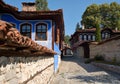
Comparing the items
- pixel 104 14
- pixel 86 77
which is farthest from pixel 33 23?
pixel 104 14

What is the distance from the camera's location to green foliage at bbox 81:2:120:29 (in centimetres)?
6183

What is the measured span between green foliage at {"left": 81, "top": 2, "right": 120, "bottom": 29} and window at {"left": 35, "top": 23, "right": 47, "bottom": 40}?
45121 millimetres

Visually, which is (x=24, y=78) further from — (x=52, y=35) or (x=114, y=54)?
(x=114, y=54)

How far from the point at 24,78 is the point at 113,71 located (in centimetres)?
1604

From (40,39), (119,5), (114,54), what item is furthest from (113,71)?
(119,5)

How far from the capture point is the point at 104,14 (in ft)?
212

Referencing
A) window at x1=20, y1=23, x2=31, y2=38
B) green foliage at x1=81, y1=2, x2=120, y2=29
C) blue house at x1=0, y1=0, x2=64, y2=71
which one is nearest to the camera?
blue house at x1=0, y1=0, x2=64, y2=71

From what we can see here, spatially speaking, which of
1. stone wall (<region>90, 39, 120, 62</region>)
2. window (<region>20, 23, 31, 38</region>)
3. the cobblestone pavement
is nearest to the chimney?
window (<region>20, 23, 31, 38</region>)

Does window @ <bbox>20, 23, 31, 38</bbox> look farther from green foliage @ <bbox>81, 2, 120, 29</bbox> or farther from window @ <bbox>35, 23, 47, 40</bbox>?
green foliage @ <bbox>81, 2, 120, 29</bbox>

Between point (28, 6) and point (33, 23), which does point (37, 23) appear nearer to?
point (33, 23)

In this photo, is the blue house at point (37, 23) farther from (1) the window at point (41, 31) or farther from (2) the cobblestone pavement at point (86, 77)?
(2) the cobblestone pavement at point (86, 77)

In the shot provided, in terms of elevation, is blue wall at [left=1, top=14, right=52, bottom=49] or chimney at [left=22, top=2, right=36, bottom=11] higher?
chimney at [left=22, top=2, right=36, bottom=11]

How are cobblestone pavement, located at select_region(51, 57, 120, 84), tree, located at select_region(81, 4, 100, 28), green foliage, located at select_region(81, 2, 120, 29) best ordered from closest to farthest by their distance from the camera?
cobblestone pavement, located at select_region(51, 57, 120, 84) → tree, located at select_region(81, 4, 100, 28) → green foliage, located at select_region(81, 2, 120, 29)

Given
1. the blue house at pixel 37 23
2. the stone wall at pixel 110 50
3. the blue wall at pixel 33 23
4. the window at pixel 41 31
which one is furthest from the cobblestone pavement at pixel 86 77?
the window at pixel 41 31
